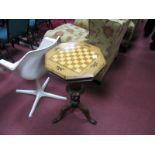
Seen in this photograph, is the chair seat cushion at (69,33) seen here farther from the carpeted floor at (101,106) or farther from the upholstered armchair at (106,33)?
the carpeted floor at (101,106)

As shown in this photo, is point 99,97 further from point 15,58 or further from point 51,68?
point 15,58

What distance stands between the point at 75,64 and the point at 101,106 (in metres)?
0.73

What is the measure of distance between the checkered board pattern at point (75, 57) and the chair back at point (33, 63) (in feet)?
0.39

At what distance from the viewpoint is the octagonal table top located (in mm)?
1559

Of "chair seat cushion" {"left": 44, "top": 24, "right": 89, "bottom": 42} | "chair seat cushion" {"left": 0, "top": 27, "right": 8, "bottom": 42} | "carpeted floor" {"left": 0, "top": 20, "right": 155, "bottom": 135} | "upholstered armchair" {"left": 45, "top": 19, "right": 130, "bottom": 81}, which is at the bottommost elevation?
"carpeted floor" {"left": 0, "top": 20, "right": 155, "bottom": 135}

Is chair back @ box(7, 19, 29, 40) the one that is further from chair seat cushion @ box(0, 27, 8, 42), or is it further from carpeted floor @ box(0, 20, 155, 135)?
carpeted floor @ box(0, 20, 155, 135)

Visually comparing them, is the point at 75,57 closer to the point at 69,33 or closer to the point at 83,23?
the point at 69,33

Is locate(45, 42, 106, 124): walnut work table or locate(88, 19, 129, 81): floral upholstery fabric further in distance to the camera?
locate(88, 19, 129, 81): floral upholstery fabric

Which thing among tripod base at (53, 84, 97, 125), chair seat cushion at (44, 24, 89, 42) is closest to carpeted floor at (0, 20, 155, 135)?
tripod base at (53, 84, 97, 125)

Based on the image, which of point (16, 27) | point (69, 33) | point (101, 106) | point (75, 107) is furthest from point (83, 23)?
point (75, 107)

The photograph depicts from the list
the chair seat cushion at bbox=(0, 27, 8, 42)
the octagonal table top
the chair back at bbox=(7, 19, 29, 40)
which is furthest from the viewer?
the chair seat cushion at bbox=(0, 27, 8, 42)

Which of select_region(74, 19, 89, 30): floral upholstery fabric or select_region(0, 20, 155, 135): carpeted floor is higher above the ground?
select_region(74, 19, 89, 30): floral upholstery fabric

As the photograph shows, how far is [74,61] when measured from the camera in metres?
1.66

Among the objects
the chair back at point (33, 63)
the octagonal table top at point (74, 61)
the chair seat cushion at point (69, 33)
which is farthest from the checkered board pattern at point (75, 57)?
the chair seat cushion at point (69, 33)
